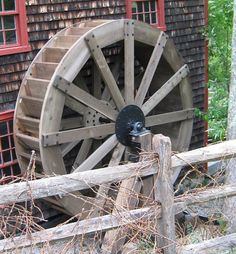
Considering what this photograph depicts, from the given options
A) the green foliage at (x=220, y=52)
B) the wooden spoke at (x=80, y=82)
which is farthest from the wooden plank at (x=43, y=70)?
the green foliage at (x=220, y=52)

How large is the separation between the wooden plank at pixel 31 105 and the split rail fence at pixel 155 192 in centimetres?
268

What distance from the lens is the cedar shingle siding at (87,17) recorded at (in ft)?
22.6

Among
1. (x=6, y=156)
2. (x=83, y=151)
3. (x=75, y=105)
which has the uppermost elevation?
(x=75, y=105)

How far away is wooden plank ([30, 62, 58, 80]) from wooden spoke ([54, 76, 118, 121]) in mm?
332

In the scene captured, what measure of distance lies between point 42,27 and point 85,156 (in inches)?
79.5

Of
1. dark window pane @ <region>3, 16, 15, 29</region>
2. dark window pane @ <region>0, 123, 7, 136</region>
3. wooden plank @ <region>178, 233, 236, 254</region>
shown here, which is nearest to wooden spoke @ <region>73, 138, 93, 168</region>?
dark window pane @ <region>0, 123, 7, 136</region>

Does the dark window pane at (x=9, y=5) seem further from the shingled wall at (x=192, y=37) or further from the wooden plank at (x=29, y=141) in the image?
the shingled wall at (x=192, y=37)

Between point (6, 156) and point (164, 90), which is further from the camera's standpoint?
point (164, 90)

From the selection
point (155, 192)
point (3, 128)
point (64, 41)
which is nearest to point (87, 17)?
point (64, 41)

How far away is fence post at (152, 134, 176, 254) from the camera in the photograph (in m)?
4.29

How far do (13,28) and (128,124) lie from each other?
2020 millimetres

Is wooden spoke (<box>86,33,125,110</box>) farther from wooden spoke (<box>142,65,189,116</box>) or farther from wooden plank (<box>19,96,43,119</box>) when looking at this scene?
wooden plank (<box>19,96,43,119</box>)

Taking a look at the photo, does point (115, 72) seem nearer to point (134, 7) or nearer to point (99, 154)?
point (134, 7)

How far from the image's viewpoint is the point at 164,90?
8125 millimetres
